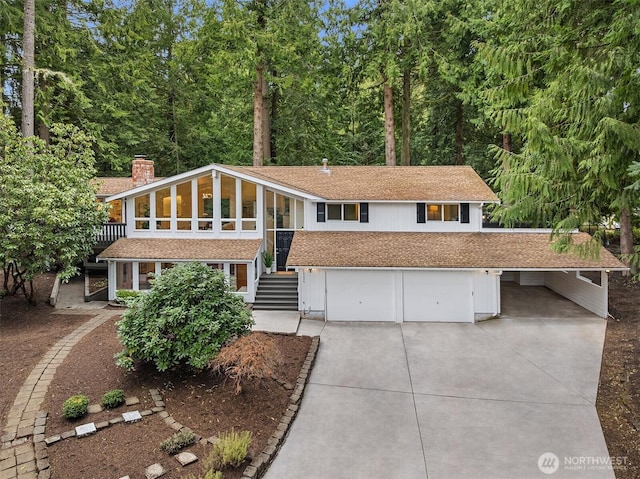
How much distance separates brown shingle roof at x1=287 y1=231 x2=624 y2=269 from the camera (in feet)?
39.4

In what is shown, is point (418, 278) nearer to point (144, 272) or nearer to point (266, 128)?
point (144, 272)

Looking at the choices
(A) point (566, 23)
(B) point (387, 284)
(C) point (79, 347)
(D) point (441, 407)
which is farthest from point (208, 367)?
(A) point (566, 23)

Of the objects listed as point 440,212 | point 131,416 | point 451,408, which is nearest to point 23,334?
point 131,416

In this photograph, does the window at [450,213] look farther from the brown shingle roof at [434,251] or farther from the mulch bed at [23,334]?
the mulch bed at [23,334]

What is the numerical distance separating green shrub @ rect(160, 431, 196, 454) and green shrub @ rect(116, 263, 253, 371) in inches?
58.9

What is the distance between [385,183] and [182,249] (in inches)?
353

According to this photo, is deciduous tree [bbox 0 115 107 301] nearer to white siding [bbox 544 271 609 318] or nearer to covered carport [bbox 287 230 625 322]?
covered carport [bbox 287 230 625 322]

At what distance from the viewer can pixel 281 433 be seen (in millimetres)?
6250

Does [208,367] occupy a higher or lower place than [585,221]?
lower

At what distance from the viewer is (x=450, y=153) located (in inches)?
977

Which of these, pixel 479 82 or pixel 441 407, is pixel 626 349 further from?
pixel 479 82

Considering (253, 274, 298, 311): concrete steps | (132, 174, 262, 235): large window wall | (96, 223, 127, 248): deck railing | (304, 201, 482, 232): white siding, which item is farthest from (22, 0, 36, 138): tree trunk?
(304, 201, 482, 232): white siding

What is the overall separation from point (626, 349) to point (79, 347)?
14303 millimetres

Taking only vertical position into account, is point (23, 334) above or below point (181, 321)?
below
